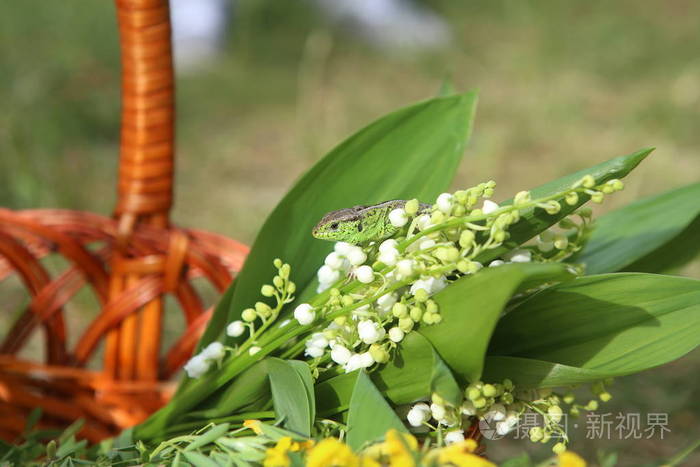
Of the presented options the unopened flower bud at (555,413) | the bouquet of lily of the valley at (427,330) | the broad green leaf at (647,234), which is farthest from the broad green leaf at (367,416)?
the broad green leaf at (647,234)

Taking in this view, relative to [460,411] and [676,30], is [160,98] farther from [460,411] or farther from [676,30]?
[676,30]

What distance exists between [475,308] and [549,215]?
8 centimetres

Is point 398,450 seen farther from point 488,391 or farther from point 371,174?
point 371,174

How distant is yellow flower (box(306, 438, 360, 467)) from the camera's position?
0.32 m

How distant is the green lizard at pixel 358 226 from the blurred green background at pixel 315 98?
0.75 meters

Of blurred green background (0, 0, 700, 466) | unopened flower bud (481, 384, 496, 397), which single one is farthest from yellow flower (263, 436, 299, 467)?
blurred green background (0, 0, 700, 466)

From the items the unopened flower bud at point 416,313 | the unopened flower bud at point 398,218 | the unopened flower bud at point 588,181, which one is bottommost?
the unopened flower bud at point 416,313

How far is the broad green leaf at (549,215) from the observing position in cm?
40

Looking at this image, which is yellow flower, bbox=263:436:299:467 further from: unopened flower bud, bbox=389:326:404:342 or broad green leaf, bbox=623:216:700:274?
broad green leaf, bbox=623:216:700:274

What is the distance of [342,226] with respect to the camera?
42 centimetres

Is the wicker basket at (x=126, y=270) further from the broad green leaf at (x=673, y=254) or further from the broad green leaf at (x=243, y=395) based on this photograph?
the broad green leaf at (x=673, y=254)

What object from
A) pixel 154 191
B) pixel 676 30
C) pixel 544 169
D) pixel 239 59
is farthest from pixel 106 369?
pixel 676 30

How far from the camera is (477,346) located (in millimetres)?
367

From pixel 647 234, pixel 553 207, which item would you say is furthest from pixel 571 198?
pixel 647 234
